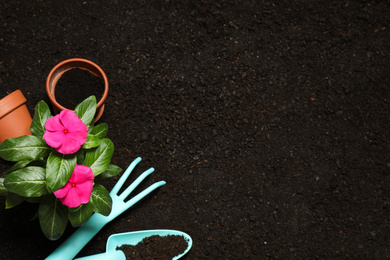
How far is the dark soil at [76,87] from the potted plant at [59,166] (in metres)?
0.33

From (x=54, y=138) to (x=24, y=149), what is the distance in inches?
5.4

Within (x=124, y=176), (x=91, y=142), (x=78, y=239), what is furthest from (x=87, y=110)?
(x=78, y=239)

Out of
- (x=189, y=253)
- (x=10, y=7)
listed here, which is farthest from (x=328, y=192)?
(x=10, y=7)

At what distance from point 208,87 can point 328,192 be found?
748 mm

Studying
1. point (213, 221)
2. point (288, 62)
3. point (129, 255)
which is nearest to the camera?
point (129, 255)

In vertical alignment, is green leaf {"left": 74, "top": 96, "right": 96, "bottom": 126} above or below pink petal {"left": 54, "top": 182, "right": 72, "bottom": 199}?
above

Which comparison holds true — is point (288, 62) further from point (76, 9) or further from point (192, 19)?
point (76, 9)

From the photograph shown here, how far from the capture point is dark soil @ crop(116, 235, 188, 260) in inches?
60.4

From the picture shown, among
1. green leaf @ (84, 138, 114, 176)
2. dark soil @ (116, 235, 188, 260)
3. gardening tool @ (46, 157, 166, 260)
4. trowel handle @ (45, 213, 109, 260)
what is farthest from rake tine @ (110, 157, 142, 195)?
green leaf @ (84, 138, 114, 176)

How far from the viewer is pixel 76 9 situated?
170 cm

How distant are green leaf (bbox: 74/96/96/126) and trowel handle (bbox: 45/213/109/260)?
47 cm

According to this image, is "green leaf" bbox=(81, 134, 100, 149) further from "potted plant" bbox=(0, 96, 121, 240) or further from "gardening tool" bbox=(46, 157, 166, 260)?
"gardening tool" bbox=(46, 157, 166, 260)

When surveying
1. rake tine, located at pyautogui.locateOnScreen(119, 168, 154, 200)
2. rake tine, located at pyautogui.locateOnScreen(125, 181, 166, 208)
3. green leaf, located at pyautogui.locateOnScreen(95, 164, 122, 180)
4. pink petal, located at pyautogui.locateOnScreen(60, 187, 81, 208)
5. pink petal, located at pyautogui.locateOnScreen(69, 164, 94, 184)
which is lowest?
rake tine, located at pyautogui.locateOnScreen(125, 181, 166, 208)

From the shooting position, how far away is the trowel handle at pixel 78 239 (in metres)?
1.42
